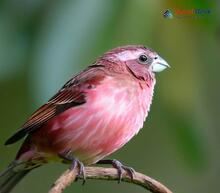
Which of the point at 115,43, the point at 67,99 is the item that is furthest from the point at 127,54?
the point at 115,43

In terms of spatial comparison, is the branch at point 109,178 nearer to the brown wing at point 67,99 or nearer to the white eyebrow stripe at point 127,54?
the brown wing at point 67,99

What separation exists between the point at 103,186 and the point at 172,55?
13.4ft

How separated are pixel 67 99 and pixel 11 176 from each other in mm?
575

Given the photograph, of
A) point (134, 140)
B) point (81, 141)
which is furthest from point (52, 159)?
point (134, 140)

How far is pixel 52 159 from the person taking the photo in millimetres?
5348

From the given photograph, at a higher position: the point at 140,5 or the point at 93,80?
the point at 140,5

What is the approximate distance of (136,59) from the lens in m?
5.61

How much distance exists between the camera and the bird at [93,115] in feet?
16.9

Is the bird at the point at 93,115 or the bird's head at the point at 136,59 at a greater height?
the bird's head at the point at 136,59

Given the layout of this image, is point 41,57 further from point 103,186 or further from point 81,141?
point 103,186

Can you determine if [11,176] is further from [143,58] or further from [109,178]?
[109,178]

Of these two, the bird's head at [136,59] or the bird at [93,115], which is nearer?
the bird at [93,115]

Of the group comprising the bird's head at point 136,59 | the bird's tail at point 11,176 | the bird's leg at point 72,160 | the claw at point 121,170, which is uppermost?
the bird's head at point 136,59

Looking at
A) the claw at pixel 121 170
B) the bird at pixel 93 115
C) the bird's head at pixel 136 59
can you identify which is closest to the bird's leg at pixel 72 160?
the bird at pixel 93 115
